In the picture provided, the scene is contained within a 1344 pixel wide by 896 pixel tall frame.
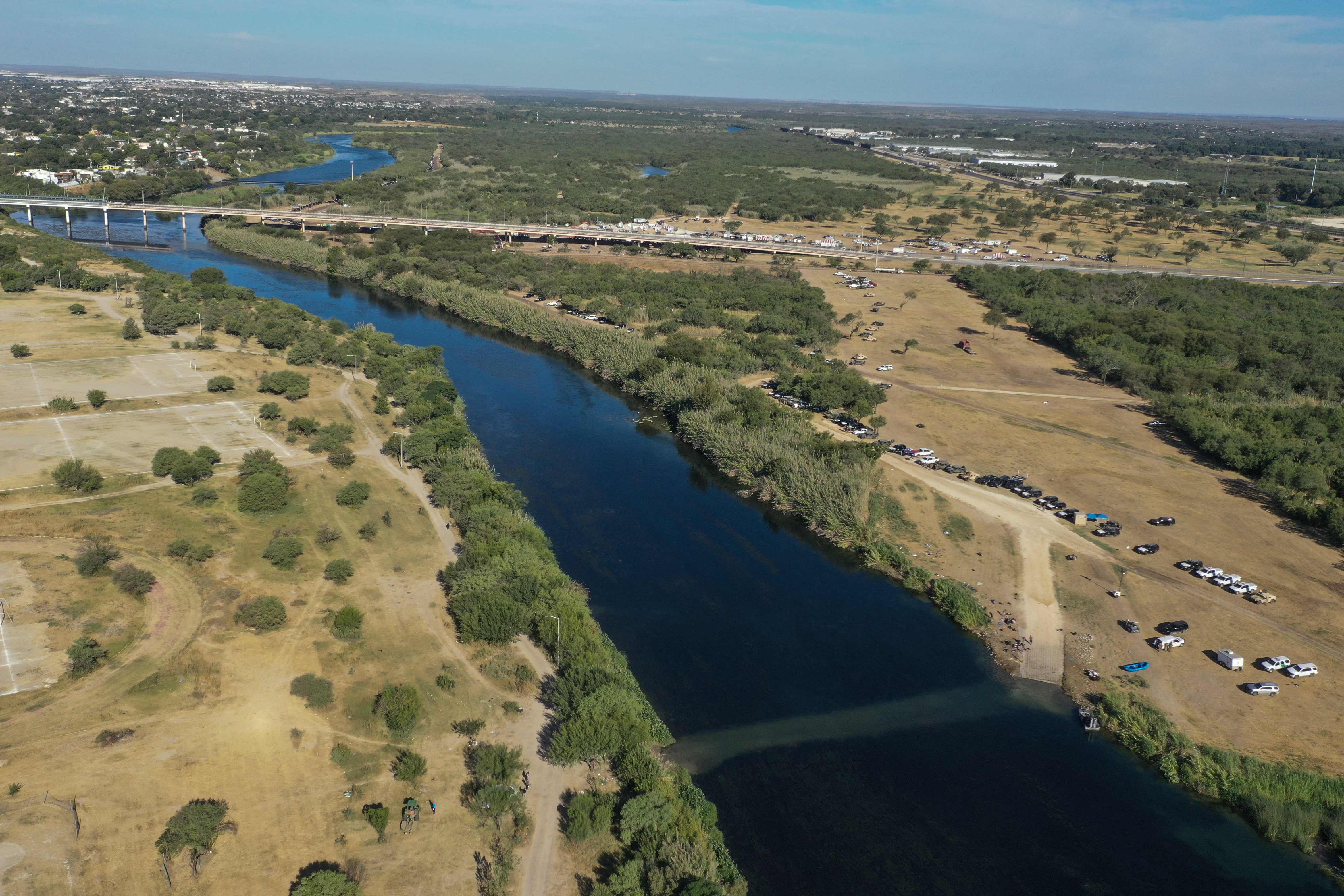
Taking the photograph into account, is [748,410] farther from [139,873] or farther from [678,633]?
[139,873]

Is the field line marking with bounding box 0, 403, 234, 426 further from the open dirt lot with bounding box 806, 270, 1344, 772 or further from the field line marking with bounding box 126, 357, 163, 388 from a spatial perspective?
the open dirt lot with bounding box 806, 270, 1344, 772

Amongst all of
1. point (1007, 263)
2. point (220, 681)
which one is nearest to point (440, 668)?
point (220, 681)

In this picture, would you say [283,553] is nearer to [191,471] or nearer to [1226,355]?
[191,471]

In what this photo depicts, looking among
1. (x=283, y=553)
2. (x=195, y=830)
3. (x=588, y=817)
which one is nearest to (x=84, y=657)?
(x=283, y=553)

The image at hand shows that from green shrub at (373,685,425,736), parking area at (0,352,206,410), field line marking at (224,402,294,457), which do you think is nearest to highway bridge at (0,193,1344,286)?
parking area at (0,352,206,410)

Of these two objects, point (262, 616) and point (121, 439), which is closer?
point (262, 616)

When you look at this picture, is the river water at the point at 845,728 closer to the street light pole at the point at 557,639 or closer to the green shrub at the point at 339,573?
the street light pole at the point at 557,639
